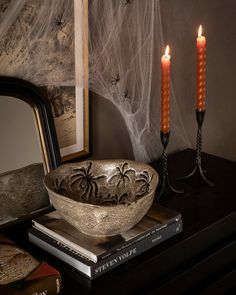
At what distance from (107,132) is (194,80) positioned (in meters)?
0.41

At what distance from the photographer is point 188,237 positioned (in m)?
1.16

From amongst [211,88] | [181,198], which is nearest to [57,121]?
[181,198]

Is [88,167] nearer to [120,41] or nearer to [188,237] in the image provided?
[188,237]

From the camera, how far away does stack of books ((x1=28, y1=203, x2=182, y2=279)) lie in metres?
1.00

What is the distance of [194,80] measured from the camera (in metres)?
1.68

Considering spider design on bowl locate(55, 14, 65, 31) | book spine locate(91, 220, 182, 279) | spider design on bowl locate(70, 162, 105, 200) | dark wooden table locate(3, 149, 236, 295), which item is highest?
spider design on bowl locate(55, 14, 65, 31)

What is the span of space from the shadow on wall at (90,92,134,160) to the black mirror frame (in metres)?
0.18

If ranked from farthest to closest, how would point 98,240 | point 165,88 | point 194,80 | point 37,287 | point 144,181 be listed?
point 194,80, point 165,88, point 144,181, point 98,240, point 37,287

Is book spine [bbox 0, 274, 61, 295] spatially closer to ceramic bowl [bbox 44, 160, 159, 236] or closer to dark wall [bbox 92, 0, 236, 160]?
ceramic bowl [bbox 44, 160, 159, 236]

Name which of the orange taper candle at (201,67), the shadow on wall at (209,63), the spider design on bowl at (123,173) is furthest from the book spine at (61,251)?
the shadow on wall at (209,63)

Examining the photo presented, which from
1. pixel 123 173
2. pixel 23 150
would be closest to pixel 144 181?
pixel 123 173

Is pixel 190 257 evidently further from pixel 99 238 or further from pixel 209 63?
pixel 209 63

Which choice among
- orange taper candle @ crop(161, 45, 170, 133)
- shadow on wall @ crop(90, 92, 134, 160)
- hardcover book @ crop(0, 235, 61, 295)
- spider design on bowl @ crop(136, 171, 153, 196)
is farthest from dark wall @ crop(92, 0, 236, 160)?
hardcover book @ crop(0, 235, 61, 295)

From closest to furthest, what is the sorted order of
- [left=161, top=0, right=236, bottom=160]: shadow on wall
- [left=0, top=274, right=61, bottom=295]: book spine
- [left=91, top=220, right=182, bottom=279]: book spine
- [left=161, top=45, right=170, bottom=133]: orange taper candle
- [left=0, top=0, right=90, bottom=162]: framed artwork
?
[left=0, top=274, right=61, bottom=295]: book spine → [left=91, top=220, right=182, bottom=279]: book spine → [left=0, top=0, right=90, bottom=162]: framed artwork → [left=161, top=45, right=170, bottom=133]: orange taper candle → [left=161, top=0, right=236, bottom=160]: shadow on wall
